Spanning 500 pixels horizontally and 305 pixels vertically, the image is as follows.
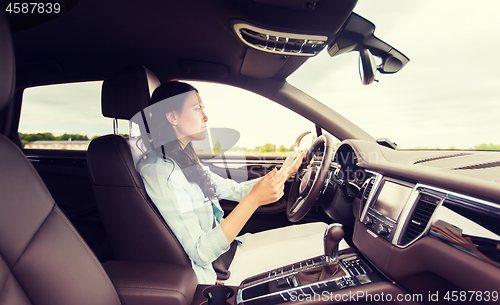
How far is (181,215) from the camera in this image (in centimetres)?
100

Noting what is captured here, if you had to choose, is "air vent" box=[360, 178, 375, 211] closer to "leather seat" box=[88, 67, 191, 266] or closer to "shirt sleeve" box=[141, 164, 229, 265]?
"shirt sleeve" box=[141, 164, 229, 265]

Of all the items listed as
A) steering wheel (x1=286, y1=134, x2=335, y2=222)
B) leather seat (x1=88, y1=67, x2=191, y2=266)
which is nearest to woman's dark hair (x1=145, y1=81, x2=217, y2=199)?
leather seat (x1=88, y1=67, x2=191, y2=266)

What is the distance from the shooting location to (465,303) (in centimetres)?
75

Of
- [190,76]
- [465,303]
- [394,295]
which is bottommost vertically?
[394,295]

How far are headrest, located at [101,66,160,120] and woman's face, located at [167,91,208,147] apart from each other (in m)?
0.25

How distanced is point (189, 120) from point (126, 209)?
0.45 meters

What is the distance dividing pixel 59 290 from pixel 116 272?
281mm

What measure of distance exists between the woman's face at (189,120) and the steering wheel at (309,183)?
0.59 meters

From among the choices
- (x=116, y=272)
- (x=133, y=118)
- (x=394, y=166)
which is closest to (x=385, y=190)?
(x=394, y=166)

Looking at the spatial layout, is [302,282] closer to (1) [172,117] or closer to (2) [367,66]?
(1) [172,117]

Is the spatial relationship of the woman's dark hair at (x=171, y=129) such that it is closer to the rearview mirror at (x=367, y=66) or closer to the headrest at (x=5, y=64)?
the headrest at (x=5, y=64)

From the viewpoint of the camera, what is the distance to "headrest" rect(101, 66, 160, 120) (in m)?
1.33

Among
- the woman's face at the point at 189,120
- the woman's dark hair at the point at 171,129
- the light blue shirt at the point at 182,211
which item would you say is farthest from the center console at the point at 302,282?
the woman's face at the point at 189,120

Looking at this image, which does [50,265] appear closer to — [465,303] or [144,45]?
[465,303]
